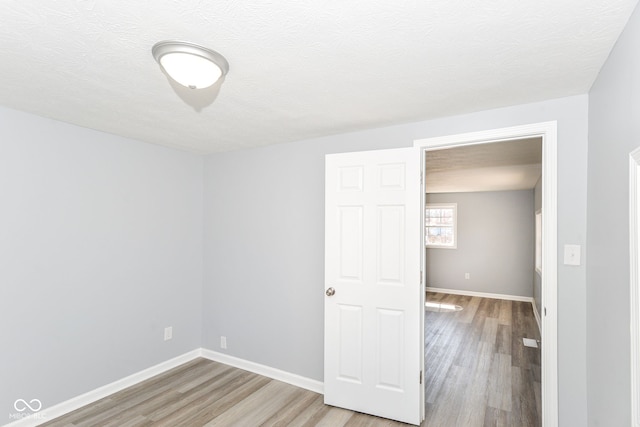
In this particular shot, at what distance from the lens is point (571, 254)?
2.11 meters

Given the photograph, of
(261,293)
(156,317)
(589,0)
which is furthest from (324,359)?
(589,0)

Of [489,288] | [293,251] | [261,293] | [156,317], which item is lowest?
[489,288]

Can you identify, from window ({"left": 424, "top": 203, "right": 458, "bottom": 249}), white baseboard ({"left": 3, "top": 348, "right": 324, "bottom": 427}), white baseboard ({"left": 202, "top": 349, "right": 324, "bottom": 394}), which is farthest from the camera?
window ({"left": 424, "top": 203, "right": 458, "bottom": 249})

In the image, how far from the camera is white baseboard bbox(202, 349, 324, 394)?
3.11m

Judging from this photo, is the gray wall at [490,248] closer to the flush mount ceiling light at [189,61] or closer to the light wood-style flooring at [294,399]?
the light wood-style flooring at [294,399]

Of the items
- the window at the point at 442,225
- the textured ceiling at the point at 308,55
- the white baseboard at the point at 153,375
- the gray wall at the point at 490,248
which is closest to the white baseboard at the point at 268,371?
the white baseboard at the point at 153,375

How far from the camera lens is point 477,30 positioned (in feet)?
4.60

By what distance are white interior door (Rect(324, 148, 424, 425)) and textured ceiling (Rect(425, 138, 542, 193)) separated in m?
0.86

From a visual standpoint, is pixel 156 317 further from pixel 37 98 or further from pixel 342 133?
pixel 342 133

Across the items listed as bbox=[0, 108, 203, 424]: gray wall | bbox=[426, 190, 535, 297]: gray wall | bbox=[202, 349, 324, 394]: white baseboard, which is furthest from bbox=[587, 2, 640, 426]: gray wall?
bbox=[426, 190, 535, 297]: gray wall

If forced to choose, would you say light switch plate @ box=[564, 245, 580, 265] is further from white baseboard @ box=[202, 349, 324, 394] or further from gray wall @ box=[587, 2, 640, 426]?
white baseboard @ box=[202, 349, 324, 394]

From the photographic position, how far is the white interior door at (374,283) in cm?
256

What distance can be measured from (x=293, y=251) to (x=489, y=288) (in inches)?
229

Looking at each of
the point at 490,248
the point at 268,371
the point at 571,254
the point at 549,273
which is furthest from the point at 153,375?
the point at 490,248
